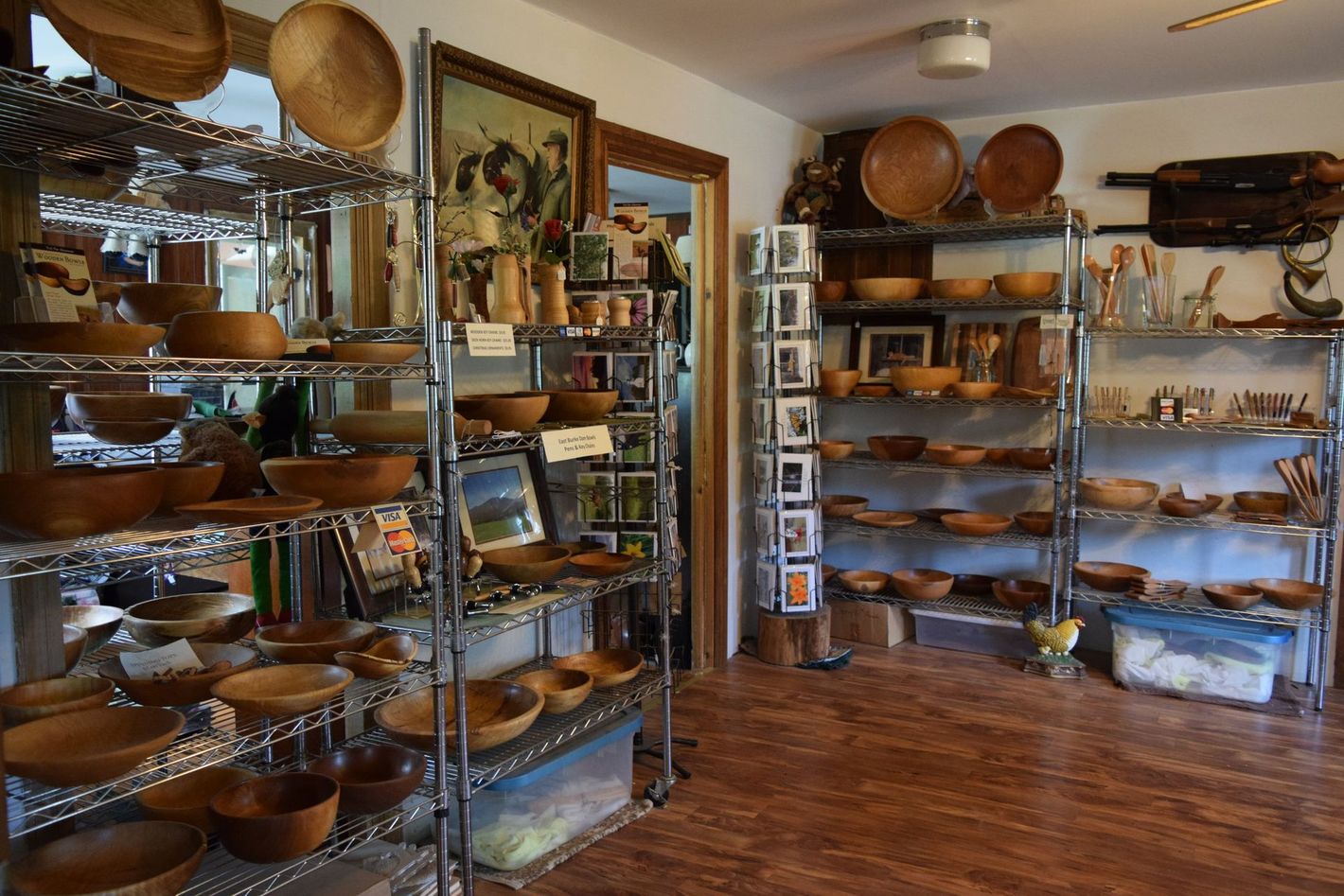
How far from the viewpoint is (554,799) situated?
2.79 metres

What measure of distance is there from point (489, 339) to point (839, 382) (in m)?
2.55

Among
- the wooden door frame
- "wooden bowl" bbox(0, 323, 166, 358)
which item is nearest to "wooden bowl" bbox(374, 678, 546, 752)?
"wooden bowl" bbox(0, 323, 166, 358)

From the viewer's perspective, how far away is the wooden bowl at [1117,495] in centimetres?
421

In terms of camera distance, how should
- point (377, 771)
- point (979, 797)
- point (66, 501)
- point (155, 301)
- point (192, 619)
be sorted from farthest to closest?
point (979, 797)
point (377, 771)
point (192, 619)
point (155, 301)
point (66, 501)

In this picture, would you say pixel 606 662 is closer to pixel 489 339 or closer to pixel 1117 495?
pixel 489 339

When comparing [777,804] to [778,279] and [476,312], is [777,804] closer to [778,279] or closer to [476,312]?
[476,312]

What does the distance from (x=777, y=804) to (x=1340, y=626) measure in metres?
2.70

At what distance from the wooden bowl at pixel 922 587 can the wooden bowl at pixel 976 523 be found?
25cm

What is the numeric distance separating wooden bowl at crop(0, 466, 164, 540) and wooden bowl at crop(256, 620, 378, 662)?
554mm

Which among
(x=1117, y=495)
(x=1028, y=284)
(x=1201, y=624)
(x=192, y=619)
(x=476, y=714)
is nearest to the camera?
(x=192, y=619)

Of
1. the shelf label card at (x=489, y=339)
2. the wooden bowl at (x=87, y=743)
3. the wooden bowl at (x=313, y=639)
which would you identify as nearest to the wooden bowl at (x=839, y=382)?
the shelf label card at (x=489, y=339)

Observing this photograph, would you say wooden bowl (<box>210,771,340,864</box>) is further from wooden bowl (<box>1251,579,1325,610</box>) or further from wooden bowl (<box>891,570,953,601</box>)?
wooden bowl (<box>1251,579,1325,610</box>)

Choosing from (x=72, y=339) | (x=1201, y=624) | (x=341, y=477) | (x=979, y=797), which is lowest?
(x=979, y=797)

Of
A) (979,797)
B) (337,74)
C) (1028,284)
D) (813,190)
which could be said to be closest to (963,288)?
(1028,284)
